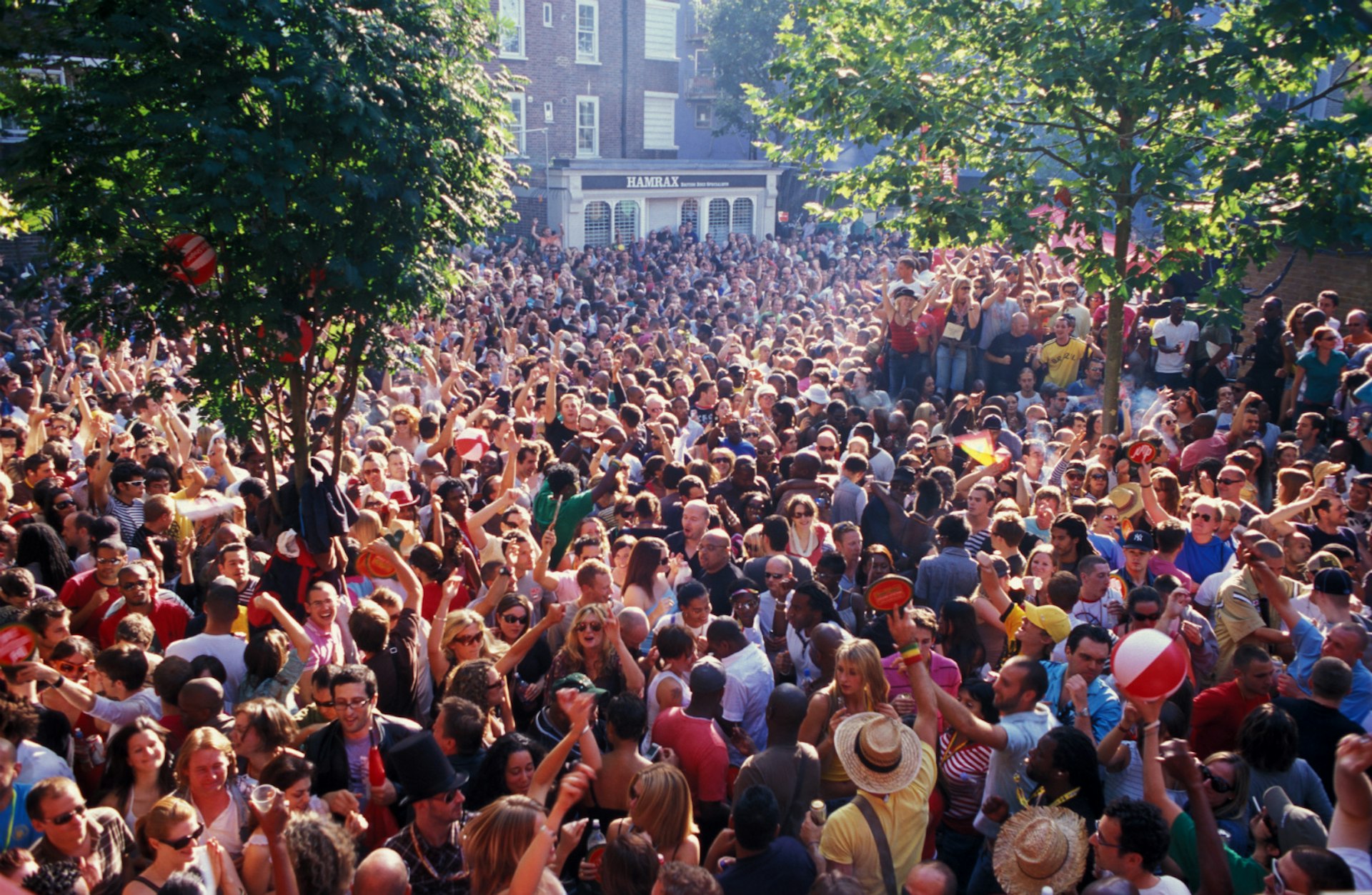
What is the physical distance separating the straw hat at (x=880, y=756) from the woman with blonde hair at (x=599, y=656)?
1.44 meters

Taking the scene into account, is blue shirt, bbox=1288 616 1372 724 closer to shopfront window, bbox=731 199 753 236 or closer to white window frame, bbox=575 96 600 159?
shopfront window, bbox=731 199 753 236

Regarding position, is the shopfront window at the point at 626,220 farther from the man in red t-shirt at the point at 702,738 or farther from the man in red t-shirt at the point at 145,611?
the man in red t-shirt at the point at 702,738

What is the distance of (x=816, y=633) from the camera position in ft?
18.6

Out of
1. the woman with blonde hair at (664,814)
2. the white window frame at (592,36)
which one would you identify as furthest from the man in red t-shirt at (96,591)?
the white window frame at (592,36)

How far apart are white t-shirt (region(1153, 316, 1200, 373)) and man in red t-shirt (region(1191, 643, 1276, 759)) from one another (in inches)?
304

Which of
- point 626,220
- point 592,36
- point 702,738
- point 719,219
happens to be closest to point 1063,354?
point 702,738

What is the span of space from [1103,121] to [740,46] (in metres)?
35.3

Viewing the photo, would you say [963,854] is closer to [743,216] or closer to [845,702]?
[845,702]

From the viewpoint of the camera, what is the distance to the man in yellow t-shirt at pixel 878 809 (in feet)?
13.5

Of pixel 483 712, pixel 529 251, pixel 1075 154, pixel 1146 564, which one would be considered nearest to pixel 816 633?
pixel 483 712

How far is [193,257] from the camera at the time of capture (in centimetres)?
609

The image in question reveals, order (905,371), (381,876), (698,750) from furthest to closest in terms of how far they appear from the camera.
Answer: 1. (905,371)
2. (698,750)
3. (381,876)

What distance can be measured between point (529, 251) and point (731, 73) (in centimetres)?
1721

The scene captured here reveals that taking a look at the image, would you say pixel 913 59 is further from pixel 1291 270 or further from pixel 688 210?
pixel 688 210
